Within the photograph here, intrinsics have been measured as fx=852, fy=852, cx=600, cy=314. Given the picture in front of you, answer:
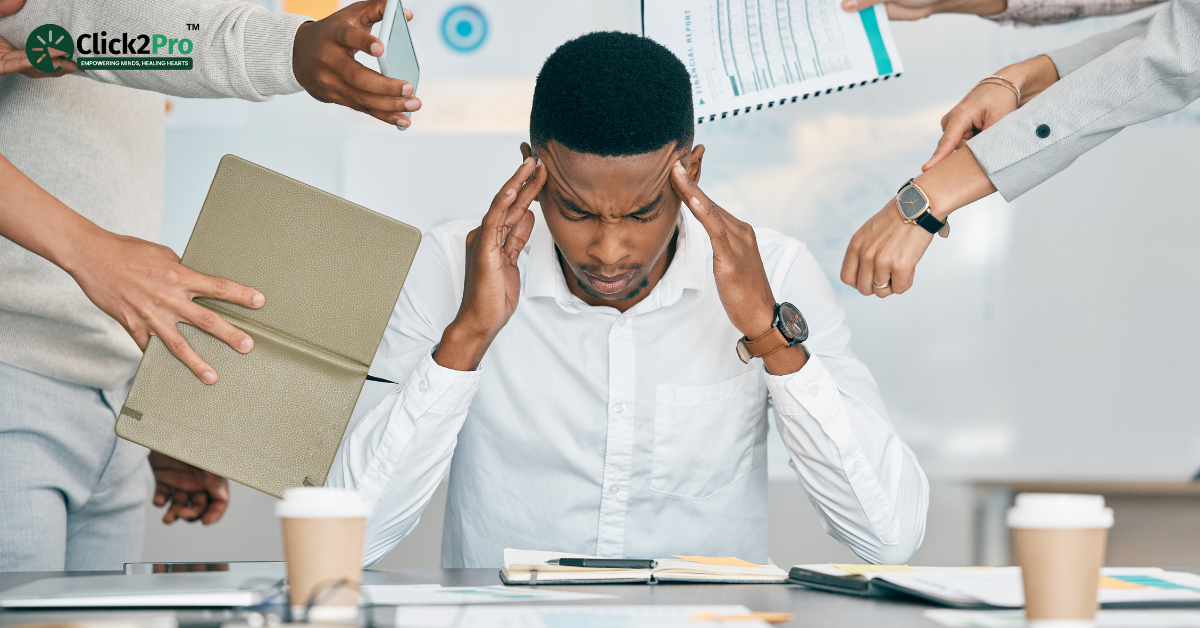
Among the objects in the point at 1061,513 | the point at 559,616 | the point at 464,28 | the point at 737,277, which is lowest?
the point at 559,616

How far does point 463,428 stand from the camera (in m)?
1.48

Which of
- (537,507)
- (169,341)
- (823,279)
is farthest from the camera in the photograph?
(823,279)

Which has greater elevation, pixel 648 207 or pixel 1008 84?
pixel 1008 84

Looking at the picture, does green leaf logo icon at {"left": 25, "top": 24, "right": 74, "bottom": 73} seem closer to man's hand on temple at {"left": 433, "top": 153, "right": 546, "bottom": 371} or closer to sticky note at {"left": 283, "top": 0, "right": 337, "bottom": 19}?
man's hand on temple at {"left": 433, "top": 153, "right": 546, "bottom": 371}

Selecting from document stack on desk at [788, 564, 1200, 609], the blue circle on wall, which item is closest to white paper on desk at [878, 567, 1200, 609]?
document stack on desk at [788, 564, 1200, 609]

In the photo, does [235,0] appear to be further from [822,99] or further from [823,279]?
[822,99]

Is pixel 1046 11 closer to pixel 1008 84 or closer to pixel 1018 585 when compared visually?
pixel 1008 84

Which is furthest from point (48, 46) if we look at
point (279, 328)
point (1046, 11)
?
point (1046, 11)

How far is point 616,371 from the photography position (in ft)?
4.66

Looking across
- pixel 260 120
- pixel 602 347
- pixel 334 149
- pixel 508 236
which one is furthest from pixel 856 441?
pixel 260 120

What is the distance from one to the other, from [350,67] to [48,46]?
42 centimetres

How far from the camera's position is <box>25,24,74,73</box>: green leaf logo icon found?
3.85 ft

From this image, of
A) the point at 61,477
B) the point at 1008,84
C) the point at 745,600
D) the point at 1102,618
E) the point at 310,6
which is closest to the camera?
the point at 1102,618

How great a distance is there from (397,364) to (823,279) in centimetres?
77
